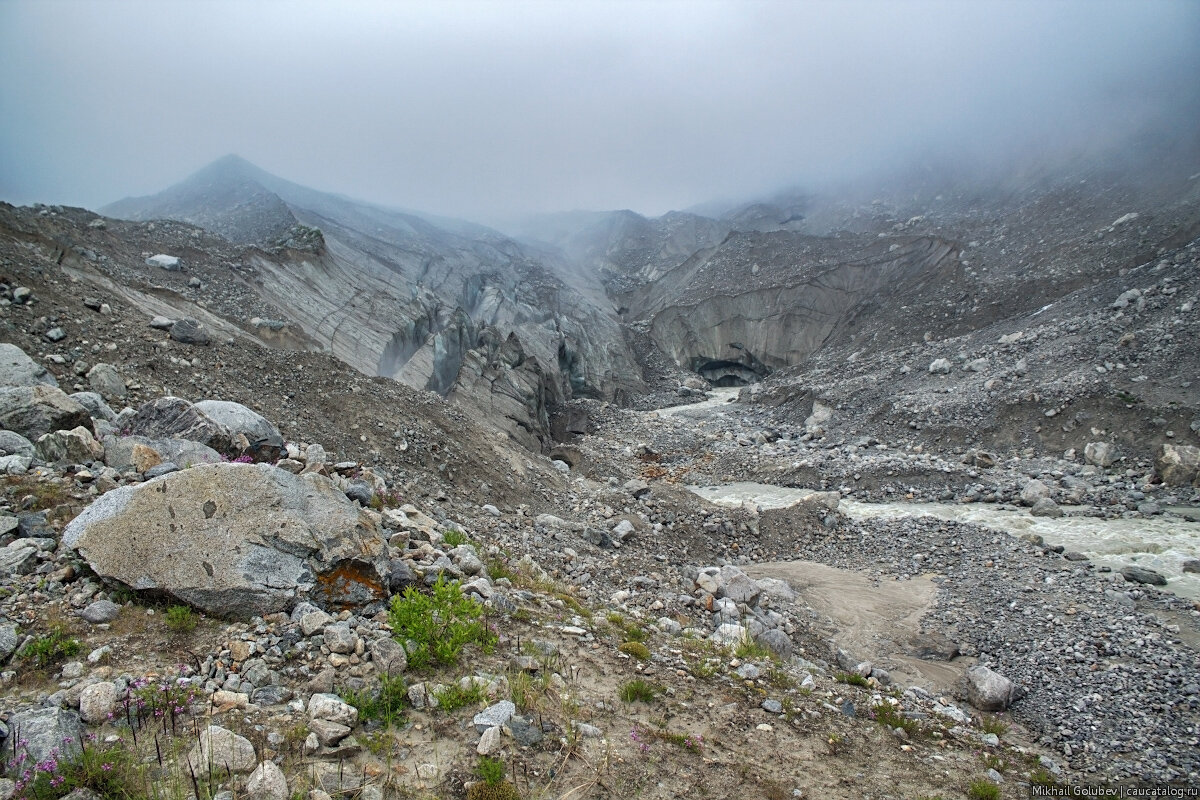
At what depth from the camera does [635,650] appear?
638 centimetres

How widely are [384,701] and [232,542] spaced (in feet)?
7.14

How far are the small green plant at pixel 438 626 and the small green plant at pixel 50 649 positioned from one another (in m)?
2.33

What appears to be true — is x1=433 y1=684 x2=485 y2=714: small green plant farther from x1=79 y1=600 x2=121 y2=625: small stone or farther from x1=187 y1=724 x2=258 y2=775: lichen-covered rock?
x1=79 y1=600 x2=121 y2=625: small stone

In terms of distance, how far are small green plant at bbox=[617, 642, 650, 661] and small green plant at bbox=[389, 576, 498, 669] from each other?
59.4 inches

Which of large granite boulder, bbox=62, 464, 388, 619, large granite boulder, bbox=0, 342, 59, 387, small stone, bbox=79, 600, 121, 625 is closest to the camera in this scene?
small stone, bbox=79, 600, 121, 625

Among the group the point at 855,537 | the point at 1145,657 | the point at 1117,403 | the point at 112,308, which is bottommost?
the point at 855,537

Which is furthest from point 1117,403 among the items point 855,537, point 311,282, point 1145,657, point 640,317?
point 640,317

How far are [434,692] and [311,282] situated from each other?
101 ft

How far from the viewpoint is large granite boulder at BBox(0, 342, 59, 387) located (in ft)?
28.3

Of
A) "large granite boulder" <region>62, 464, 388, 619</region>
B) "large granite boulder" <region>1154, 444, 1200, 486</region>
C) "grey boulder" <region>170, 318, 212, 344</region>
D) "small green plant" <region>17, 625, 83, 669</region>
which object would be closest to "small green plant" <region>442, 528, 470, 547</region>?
"large granite boulder" <region>62, 464, 388, 619</region>

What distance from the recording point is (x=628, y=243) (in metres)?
91.9

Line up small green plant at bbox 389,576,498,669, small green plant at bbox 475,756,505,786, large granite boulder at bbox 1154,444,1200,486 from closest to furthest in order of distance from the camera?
small green plant at bbox 475,756,505,786
small green plant at bbox 389,576,498,669
large granite boulder at bbox 1154,444,1200,486

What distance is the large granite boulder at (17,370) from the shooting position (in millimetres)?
Result: 8633

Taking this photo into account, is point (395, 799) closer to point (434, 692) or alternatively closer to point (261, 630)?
point (434, 692)
